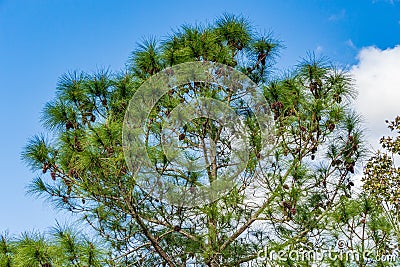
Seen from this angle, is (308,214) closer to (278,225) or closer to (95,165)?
(278,225)

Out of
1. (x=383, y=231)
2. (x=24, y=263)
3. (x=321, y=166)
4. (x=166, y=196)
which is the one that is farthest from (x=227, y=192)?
(x=24, y=263)

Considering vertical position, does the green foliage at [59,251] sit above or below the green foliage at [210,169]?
below

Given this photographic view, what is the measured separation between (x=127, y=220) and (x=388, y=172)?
1.93 meters

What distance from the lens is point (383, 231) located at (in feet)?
10.9
